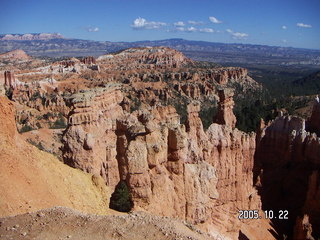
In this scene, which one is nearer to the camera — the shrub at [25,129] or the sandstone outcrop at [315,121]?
the sandstone outcrop at [315,121]

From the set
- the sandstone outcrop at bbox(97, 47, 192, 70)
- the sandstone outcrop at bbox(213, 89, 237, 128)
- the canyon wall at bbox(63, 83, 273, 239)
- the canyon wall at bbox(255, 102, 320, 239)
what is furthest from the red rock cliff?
the sandstone outcrop at bbox(97, 47, 192, 70)

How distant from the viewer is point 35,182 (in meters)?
11.6

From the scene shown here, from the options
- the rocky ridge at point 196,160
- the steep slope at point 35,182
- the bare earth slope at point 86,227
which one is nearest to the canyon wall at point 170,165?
the rocky ridge at point 196,160

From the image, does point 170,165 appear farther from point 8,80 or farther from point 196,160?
point 8,80

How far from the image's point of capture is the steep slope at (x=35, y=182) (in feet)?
34.7

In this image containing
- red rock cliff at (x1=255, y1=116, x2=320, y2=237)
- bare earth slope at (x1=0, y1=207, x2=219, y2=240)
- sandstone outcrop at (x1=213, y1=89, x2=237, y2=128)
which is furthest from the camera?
sandstone outcrop at (x1=213, y1=89, x2=237, y2=128)

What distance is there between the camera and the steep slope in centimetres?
1057

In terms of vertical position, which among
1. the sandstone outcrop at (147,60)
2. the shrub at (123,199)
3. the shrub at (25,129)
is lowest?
the shrub at (25,129)

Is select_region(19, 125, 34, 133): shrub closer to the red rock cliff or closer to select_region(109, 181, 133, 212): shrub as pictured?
the red rock cliff

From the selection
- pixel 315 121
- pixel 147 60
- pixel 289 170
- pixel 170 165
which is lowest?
pixel 289 170

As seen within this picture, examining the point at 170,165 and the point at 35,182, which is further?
the point at 170,165

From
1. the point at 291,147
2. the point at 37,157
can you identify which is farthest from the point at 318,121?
the point at 37,157

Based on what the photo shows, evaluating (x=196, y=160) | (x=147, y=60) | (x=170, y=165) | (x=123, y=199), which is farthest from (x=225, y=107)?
(x=147, y=60)

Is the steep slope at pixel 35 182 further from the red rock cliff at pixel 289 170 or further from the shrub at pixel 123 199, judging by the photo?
the red rock cliff at pixel 289 170
